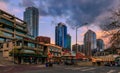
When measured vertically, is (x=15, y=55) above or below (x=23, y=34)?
below

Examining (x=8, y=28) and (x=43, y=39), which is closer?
(x=8, y=28)

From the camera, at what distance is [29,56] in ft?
380

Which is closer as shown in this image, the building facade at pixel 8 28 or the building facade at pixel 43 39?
the building facade at pixel 8 28

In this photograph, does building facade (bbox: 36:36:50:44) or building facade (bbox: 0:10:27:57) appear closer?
building facade (bbox: 0:10:27:57)

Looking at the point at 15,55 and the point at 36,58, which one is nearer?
the point at 15,55

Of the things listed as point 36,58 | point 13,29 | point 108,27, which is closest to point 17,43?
point 36,58

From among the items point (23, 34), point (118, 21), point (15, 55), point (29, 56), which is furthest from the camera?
point (23, 34)

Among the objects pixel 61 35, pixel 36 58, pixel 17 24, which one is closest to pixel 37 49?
pixel 36 58

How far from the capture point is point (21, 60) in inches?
4333

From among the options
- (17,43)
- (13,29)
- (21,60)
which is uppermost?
(13,29)

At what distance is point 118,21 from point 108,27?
125 centimetres

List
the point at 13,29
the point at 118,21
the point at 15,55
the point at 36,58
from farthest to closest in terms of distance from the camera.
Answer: the point at 13,29
the point at 36,58
the point at 15,55
the point at 118,21

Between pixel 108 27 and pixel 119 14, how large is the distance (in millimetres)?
1635

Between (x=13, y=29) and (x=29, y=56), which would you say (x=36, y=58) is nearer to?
(x=29, y=56)
